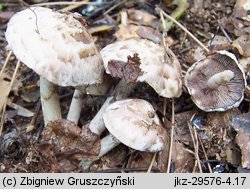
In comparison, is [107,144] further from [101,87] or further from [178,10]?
[178,10]

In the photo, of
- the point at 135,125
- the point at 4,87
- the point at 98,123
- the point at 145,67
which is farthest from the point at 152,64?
the point at 4,87

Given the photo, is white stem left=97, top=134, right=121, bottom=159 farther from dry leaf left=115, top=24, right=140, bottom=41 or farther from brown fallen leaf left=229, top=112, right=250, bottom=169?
dry leaf left=115, top=24, right=140, bottom=41

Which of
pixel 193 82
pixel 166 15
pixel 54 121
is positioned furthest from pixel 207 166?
pixel 166 15

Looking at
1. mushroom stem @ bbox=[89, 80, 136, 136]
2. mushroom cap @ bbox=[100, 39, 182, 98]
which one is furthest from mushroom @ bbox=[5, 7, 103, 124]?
mushroom stem @ bbox=[89, 80, 136, 136]

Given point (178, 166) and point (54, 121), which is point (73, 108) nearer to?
point (54, 121)

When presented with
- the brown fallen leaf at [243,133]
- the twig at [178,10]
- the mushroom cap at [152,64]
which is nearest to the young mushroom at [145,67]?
the mushroom cap at [152,64]

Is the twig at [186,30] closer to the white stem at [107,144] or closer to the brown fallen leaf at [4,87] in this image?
the white stem at [107,144]
